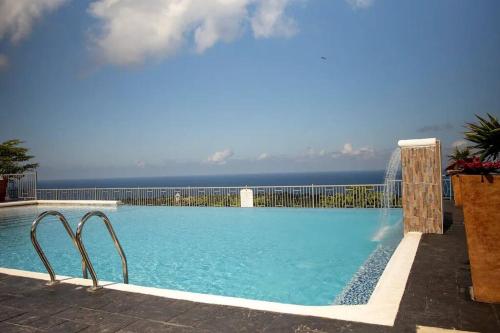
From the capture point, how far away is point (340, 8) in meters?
28.1

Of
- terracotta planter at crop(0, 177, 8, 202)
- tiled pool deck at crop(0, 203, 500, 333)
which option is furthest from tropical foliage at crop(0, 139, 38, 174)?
tiled pool deck at crop(0, 203, 500, 333)

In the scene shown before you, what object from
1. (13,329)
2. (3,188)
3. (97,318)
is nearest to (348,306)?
(97,318)

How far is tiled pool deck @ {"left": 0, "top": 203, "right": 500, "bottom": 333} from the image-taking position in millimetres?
2621

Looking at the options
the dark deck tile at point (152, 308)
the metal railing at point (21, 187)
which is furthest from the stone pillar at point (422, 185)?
the metal railing at point (21, 187)

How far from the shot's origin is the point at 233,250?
8094 millimetres

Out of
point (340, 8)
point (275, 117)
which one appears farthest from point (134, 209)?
point (275, 117)

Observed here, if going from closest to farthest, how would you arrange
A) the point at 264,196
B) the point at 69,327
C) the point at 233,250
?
the point at 69,327 < the point at 233,250 < the point at 264,196

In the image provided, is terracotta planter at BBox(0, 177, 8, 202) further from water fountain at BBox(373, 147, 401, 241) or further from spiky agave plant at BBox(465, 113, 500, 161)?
spiky agave plant at BBox(465, 113, 500, 161)

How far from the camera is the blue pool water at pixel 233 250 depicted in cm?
570

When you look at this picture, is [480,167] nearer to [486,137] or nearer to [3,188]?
[486,137]

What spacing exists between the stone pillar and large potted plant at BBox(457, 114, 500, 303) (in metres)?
3.63

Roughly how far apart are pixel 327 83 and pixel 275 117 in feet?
32.2

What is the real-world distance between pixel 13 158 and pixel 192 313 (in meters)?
26.7

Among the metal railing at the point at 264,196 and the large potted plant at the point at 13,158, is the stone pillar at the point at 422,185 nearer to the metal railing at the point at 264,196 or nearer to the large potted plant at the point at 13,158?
the metal railing at the point at 264,196
